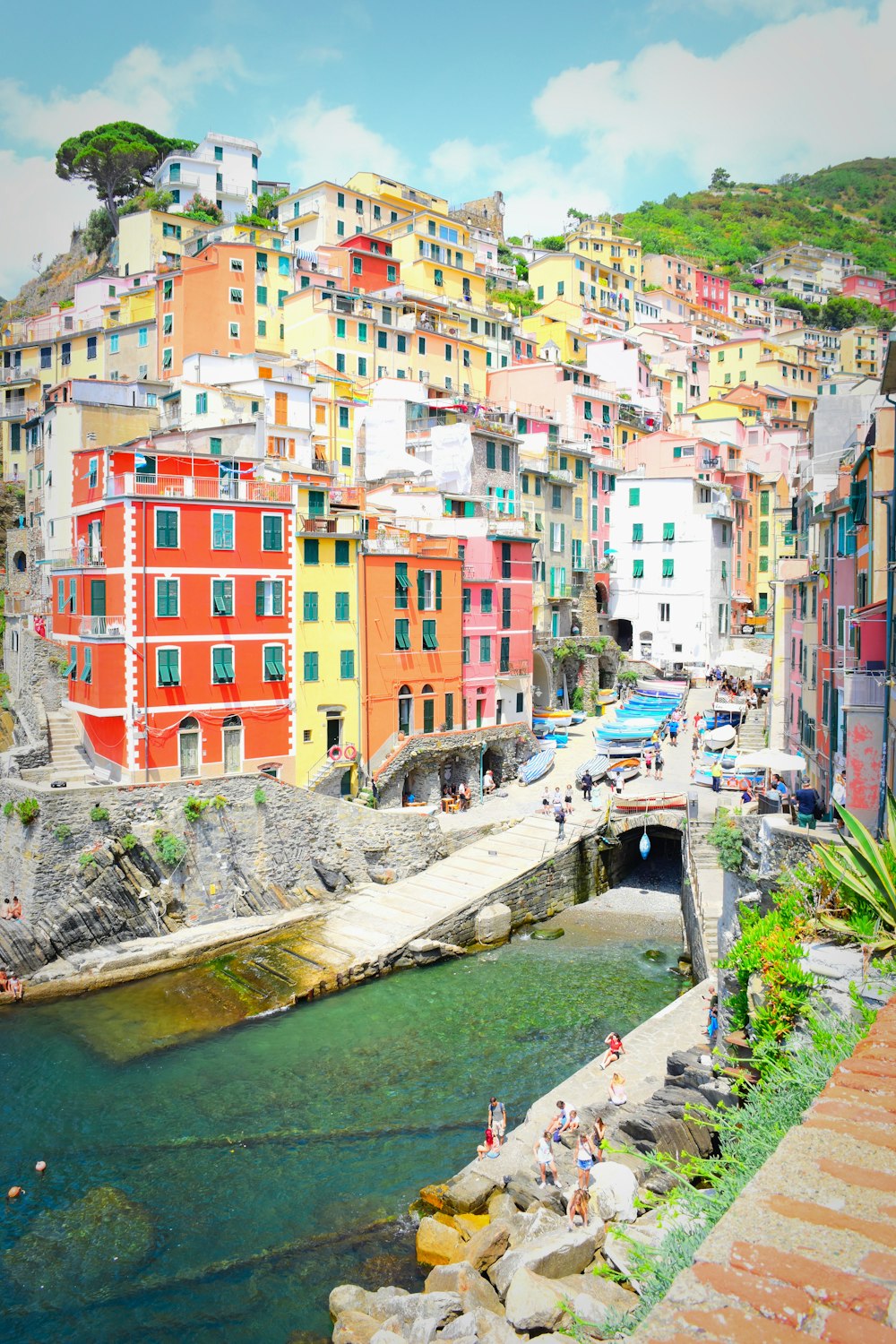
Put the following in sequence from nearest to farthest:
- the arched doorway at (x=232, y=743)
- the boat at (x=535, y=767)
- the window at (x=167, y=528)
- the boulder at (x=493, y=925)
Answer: the boulder at (x=493, y=925), the window at (x=167, y=528), the arched doorway at (x=232, y=743), the boat at (x=535, y=767)

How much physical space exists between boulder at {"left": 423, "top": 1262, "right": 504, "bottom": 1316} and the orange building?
25.0 metres

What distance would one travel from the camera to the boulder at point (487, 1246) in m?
16.6

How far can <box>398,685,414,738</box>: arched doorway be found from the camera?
4250 cm

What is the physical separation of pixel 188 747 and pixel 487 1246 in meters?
22.8

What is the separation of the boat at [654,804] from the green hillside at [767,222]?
113928 millimetres

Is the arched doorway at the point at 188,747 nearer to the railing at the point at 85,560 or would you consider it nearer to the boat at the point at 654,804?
the railing at the point at 85,560

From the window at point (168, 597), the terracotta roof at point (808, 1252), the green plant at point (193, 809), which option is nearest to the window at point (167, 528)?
the window at point (168, 597)

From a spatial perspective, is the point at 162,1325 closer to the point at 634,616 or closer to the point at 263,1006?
the point at 263,1006

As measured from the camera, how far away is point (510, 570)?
1939 inches

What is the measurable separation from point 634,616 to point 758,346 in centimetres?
5127

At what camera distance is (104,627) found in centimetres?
3497

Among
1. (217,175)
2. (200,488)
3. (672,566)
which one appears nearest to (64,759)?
(200,488)

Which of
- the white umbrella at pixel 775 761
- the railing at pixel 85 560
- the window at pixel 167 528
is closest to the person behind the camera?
the white umbrella at pixel 775 761

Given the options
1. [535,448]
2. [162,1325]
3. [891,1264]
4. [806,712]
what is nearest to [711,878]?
[806,712]
